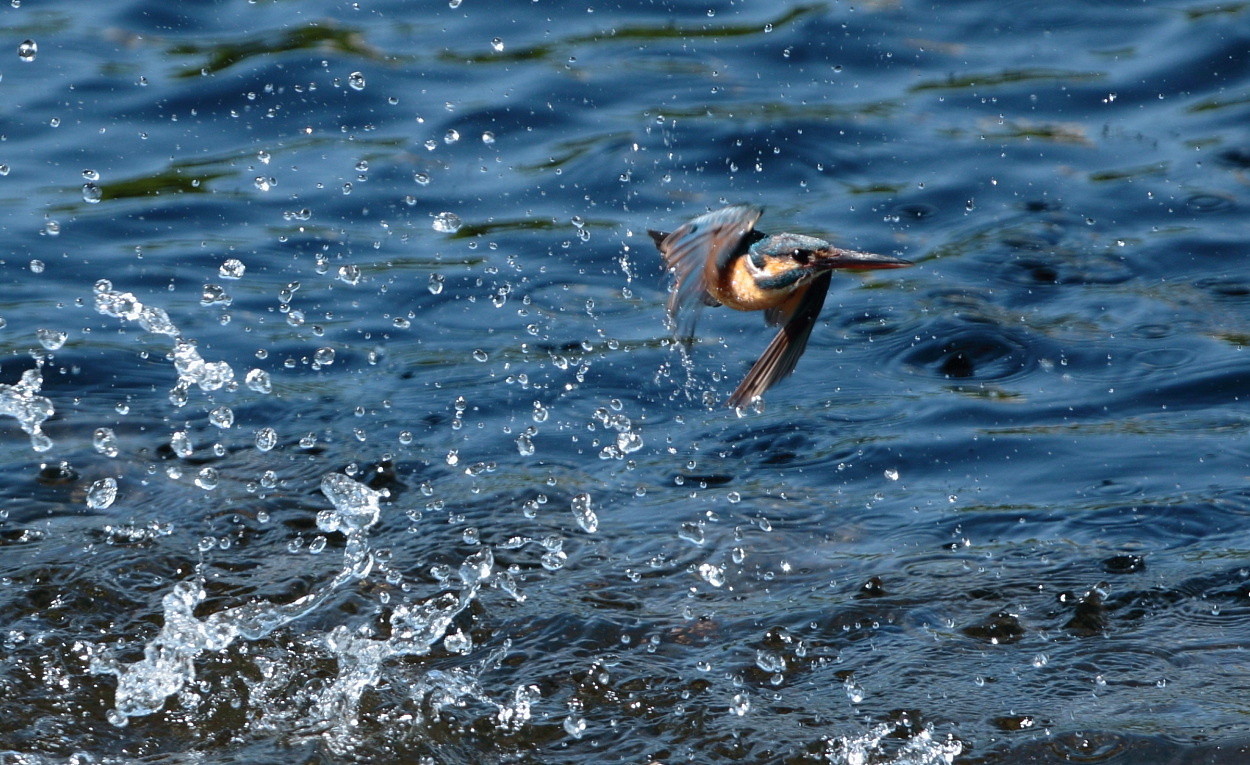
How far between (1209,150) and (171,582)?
17.7 feet

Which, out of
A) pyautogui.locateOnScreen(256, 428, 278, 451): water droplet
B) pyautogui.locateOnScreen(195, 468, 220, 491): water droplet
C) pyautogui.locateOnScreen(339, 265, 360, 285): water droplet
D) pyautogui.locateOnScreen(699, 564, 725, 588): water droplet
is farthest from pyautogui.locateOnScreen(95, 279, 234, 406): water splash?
pyautogui.locateOnScreen(699, 564, 725, 588): water droplet

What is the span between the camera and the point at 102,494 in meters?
4.48

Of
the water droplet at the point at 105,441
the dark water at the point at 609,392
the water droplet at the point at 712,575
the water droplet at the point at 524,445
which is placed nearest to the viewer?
the dark water at the point at 609,392

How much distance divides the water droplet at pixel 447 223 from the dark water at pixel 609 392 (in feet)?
0.35

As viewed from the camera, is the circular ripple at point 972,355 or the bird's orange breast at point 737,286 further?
the circular ripple at point 972,355

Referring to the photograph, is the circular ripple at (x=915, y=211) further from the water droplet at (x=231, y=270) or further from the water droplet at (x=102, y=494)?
the water droplet at (x=102, y=494)

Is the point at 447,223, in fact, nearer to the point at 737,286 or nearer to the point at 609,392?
the point at 609,392

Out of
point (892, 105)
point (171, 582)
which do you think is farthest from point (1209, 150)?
point (171, 582)

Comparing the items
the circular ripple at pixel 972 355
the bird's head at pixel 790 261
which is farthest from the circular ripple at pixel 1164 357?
the bird's head at pixel 790 261

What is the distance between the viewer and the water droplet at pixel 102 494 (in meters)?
4.43

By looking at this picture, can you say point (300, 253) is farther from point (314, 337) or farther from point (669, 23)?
point (669, 23)

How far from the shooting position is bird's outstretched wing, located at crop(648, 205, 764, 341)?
3570mm

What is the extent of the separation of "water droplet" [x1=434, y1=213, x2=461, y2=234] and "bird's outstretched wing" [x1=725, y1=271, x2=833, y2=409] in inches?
115

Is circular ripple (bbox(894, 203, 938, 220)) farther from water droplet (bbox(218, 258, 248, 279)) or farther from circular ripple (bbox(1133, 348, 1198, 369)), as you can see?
water droplet (bbox(218, 258, 248, 279))
